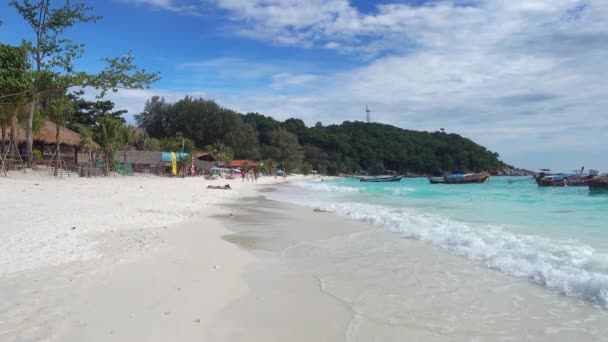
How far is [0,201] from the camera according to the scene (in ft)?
35.6

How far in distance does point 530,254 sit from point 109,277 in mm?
6851

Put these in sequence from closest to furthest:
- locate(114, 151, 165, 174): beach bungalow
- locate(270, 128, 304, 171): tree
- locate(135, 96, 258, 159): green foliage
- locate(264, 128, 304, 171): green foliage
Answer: locate(114, 151, 165, 174): beach bungalow, locate(135, 96, 258, 159): green foliage, locate(264, 128, 304, 171): green foliage, locate(270, 128, 304, 171): tree

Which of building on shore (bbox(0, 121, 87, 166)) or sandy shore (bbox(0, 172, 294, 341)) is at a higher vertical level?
building on shore (bbox(0, 121, 87, 166))

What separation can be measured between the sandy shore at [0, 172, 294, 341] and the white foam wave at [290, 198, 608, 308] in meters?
4.22

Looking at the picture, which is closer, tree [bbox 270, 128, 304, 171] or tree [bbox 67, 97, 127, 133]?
tree [bbox 67, 97, 127, 133]

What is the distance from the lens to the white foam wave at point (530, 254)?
5527 millimetres

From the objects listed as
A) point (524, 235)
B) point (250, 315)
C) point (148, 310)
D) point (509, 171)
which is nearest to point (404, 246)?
point (524, 235)

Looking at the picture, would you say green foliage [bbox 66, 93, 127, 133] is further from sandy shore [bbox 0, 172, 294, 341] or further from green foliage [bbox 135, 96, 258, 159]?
sandy shore [bbox 0, 172, 294, 341]

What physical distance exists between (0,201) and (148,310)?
9250 mm

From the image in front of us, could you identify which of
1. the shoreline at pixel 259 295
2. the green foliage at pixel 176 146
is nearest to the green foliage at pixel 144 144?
the green foliage at pixel 176 146

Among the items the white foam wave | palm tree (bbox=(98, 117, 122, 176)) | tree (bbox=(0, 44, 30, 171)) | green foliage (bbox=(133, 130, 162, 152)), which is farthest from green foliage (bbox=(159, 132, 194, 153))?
the white foam wave

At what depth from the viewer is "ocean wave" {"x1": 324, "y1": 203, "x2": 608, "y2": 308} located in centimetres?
552

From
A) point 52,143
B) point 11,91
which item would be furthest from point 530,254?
point 52,143

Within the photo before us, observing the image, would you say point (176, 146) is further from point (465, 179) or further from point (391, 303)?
point (391, 303)
